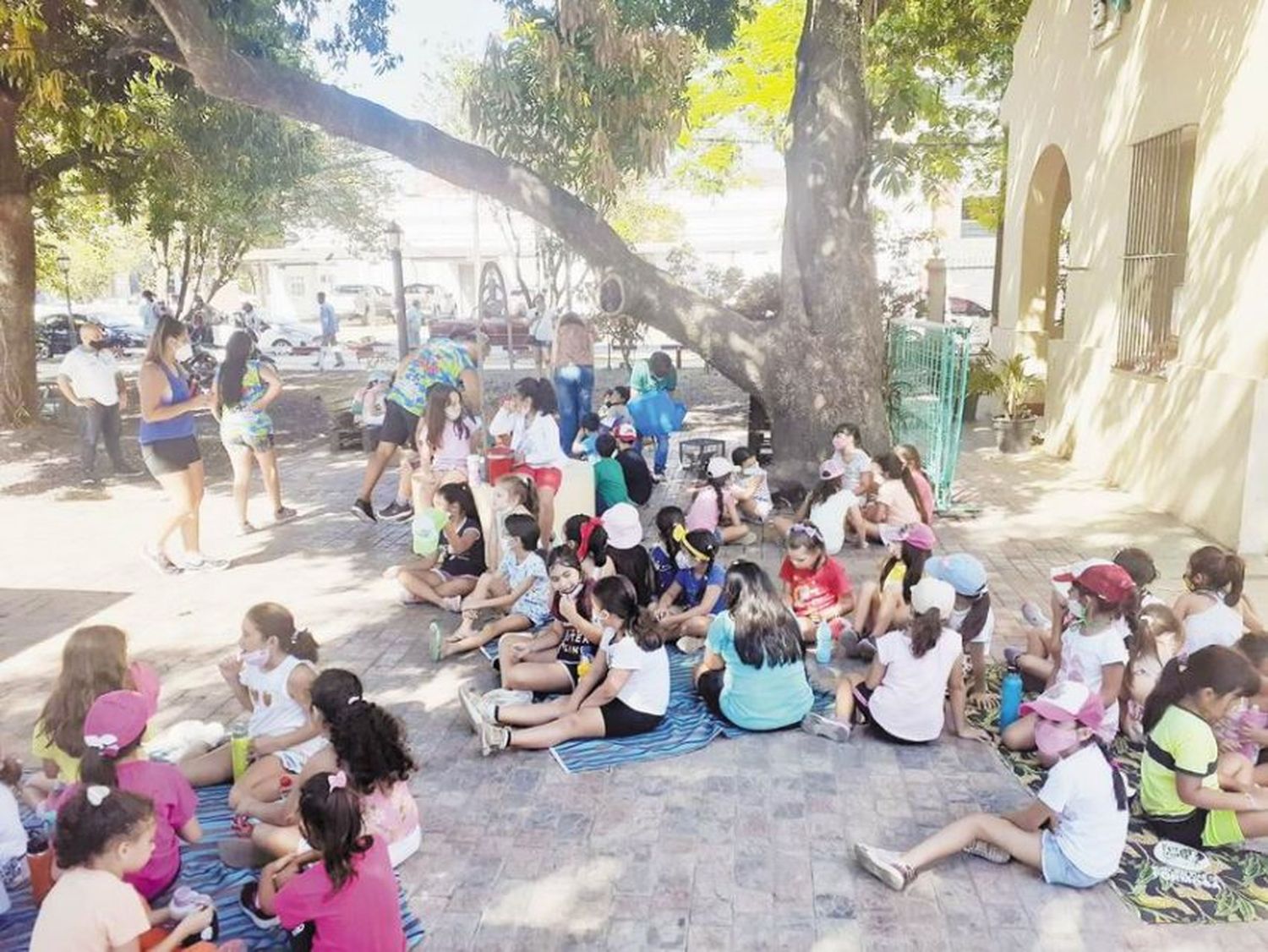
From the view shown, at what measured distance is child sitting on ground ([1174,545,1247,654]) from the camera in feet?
16.5


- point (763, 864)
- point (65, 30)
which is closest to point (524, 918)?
point (763, 864)

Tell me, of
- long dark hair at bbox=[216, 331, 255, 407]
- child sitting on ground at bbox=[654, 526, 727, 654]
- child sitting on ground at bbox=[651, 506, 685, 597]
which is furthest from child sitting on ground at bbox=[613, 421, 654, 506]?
long dark hair at bbox=[216, 331, 255, 407]

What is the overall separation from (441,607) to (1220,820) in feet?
15.7

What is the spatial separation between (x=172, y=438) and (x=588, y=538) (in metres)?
3.46

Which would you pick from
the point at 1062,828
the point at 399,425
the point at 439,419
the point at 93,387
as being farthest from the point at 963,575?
the point at 93,387

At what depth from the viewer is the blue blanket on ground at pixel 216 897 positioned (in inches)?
148

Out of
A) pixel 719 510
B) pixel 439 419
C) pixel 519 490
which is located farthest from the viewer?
pixel 719 510

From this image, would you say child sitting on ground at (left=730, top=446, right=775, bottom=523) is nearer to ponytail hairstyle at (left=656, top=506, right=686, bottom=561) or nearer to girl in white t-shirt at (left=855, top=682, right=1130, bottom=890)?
ponytail hairstyle at (left=656, top=506, right=686, bottom=561)

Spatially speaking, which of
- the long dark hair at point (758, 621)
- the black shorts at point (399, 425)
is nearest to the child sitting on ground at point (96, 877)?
the long dark hair at point (758, 621)

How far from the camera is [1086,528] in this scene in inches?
361

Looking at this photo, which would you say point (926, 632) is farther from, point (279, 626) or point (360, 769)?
point (279, 626)

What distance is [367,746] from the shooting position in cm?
375

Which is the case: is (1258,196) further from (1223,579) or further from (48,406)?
(48,406)

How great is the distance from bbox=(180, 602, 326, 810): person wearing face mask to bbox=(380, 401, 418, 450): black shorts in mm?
4636
